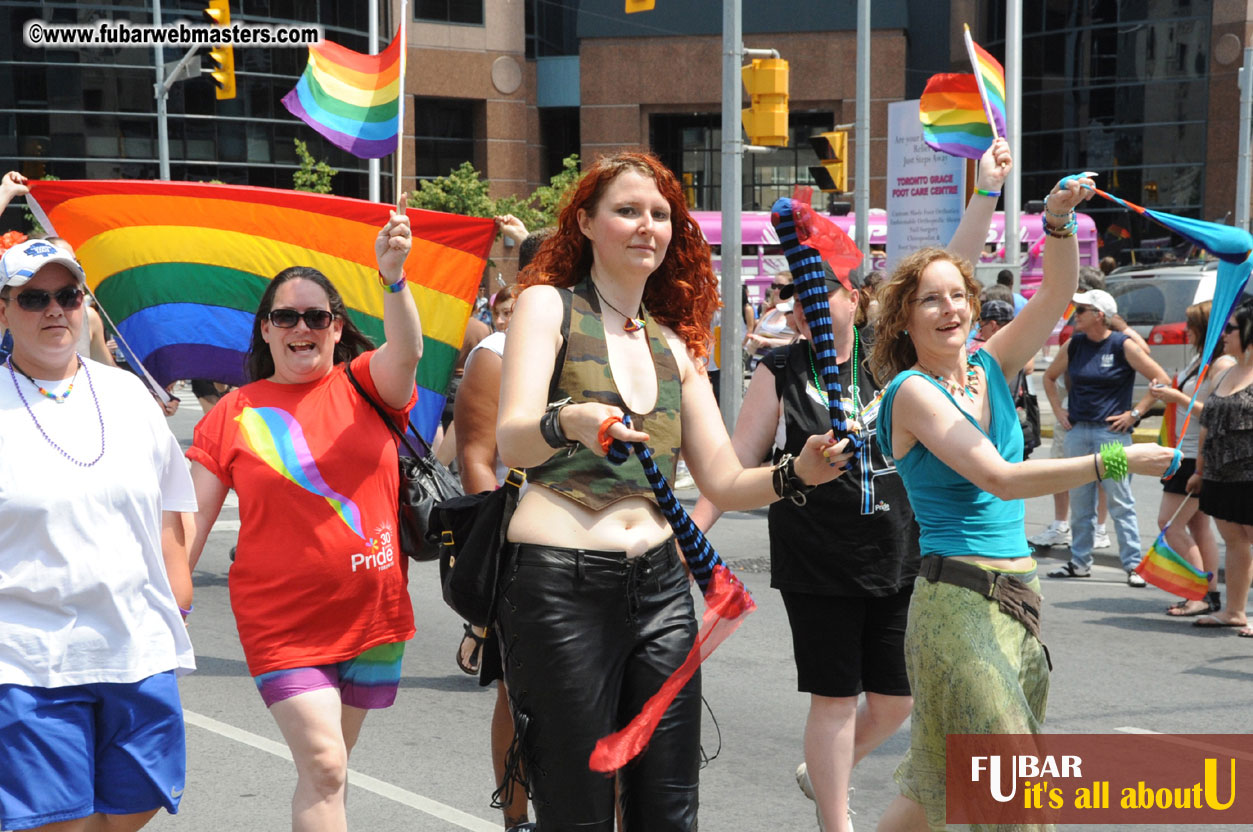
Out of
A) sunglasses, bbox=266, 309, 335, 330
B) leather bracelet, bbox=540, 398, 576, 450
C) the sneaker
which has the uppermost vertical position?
sunglasses, bbox=266, 309, 335, 330

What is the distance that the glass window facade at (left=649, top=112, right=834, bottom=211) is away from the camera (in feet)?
189

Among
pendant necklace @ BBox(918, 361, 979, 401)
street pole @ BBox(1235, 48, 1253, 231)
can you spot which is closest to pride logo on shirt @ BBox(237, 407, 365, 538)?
pendant necklace @ BBox(918, 361, 979, 401)

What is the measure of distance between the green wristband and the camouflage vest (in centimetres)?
96

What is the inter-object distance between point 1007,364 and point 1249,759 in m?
2.65

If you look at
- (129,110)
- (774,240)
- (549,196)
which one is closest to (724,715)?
(774,240)

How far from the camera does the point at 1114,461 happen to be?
311 cm

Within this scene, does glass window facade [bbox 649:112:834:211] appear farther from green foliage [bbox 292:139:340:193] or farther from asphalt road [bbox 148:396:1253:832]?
asphalt road [bbox 148:396:1253:832]

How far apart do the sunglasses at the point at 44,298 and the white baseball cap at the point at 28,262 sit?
32 millimetres

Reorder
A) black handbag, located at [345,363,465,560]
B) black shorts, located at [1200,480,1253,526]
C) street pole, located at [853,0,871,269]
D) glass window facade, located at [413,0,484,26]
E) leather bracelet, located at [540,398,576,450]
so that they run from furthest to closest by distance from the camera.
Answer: glass window facade, located at [413,0,484,26]
street pole, located at [853,0,871,269]
black shorts, located at [1200,480,1253,526]
black handbag, located at [345,363,465,560]
leather bracelet, located at [540,398,576,450]

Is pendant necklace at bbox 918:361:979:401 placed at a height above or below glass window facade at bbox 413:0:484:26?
below

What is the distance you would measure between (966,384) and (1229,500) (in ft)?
15.9

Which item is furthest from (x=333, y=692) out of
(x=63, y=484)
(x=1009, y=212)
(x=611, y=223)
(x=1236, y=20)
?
(x=1236, y=20)

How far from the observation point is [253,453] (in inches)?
150

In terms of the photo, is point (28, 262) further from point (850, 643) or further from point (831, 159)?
point (831, 159)
